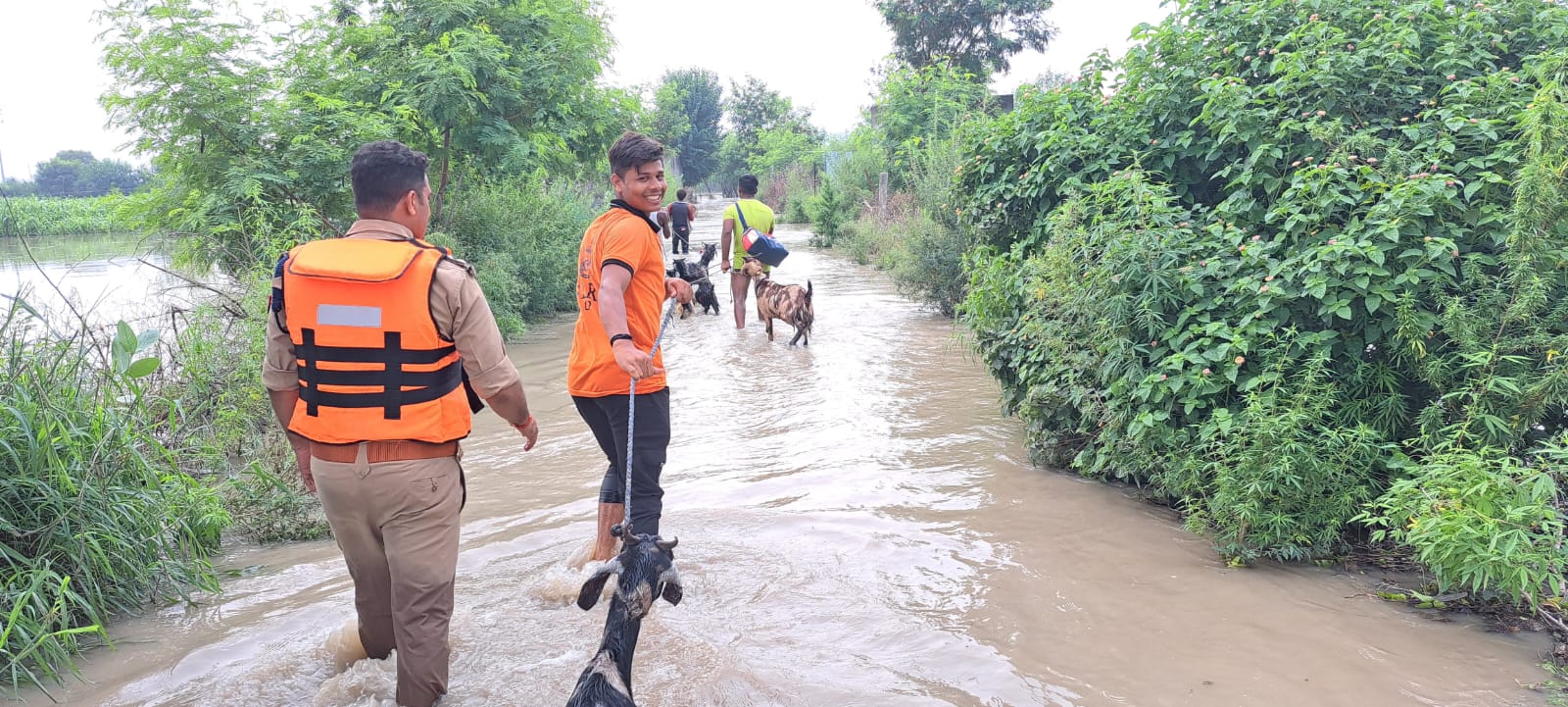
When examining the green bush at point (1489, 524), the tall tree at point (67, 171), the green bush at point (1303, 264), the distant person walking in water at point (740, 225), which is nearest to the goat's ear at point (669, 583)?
the green bush at point (1303, 264)

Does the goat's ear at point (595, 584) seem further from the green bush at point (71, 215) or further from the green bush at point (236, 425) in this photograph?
the green bush at point (71, 215)

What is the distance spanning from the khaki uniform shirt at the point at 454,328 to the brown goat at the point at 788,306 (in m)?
7.96

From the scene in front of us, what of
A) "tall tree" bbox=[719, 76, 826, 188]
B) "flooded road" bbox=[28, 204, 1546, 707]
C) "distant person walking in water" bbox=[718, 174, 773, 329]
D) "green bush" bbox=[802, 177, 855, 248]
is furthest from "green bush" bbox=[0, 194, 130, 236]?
"tall tree" bbox=[719, 76, 826, 188]

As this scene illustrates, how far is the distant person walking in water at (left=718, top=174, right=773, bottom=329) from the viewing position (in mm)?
11336

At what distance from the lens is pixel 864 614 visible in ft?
13.8

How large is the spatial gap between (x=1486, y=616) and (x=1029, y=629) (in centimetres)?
196

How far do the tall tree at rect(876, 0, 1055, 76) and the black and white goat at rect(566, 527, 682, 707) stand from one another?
30.9 meters

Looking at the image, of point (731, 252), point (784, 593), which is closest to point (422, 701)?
point (784, 593)

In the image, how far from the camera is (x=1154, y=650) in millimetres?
3727

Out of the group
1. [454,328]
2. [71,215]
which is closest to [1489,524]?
[454,328]

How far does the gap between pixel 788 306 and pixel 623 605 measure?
26.5 feet

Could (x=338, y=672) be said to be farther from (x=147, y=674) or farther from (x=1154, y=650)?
(x=1154, y=650)

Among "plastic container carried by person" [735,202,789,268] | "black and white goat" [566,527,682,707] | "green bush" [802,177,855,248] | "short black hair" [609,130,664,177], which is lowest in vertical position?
"black and white goat" [566,527,682,707]

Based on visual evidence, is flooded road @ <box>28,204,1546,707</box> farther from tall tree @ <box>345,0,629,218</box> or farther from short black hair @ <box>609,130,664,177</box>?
tall tree @ <box>345,0,629,218</box>
